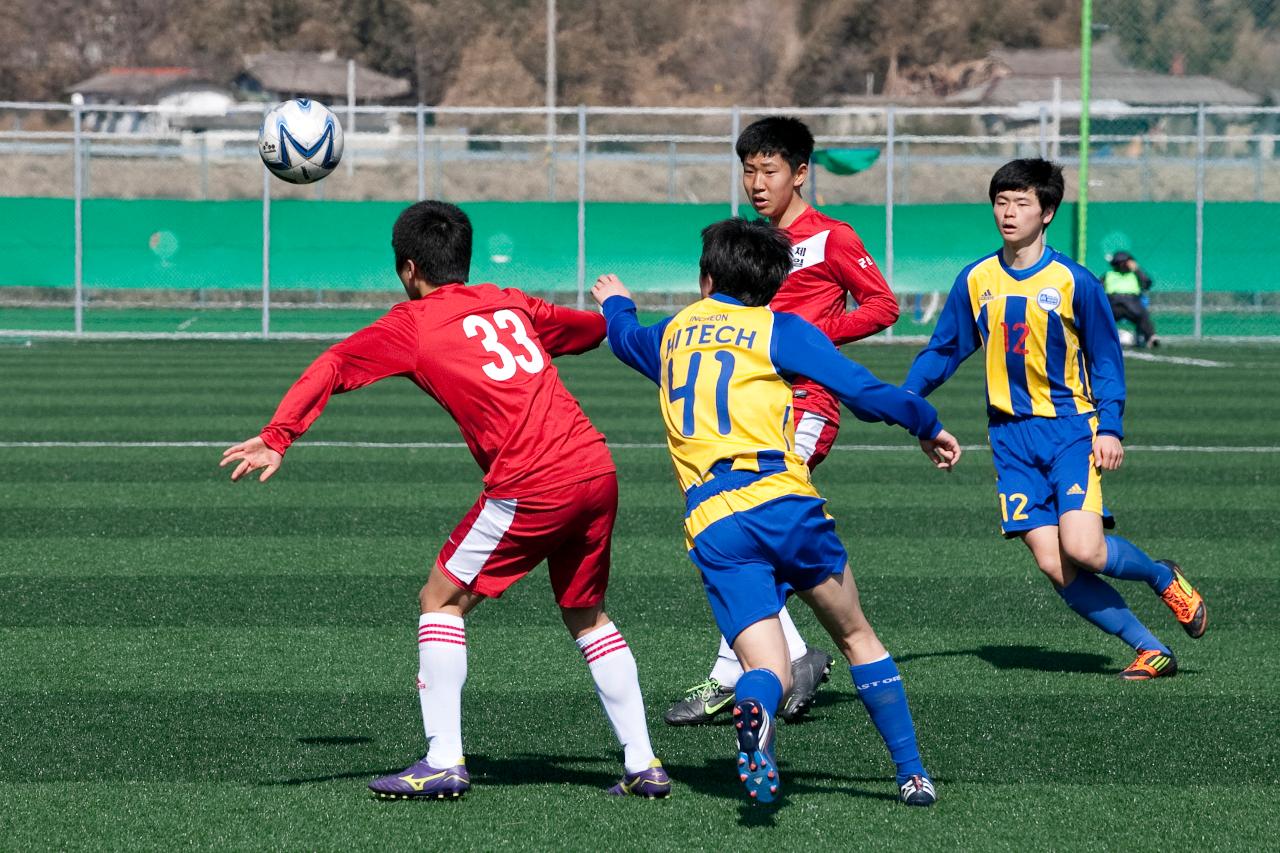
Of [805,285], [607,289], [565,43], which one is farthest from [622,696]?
[565,43]

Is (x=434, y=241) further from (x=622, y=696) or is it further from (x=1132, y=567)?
(x=1132, y=567)

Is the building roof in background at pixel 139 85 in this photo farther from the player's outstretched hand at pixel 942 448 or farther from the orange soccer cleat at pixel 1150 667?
the player's outstretched hand at pixel 942 448

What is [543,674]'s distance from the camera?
257 inches

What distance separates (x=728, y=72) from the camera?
7338 centimetres

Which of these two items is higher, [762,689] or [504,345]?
[504,345]

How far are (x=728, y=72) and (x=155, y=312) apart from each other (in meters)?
49.1

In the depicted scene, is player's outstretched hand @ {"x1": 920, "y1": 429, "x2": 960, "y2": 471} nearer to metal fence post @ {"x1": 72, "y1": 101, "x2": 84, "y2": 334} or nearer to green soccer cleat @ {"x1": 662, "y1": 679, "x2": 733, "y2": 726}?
green soccer cleat @ {"x1": 662, "y1": 679, "x2": 733, "y2": 726}

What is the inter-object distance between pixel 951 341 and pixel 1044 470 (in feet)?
1.91

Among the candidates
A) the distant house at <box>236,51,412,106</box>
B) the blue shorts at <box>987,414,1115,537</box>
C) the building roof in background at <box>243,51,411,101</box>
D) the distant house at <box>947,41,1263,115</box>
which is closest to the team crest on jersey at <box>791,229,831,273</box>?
the blue shorts at <box>987,414,1115,537</box>

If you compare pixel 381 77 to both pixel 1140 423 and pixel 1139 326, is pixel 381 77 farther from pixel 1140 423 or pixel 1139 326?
pixel 1140 423

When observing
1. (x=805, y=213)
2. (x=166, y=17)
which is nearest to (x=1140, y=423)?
(x=805, y=213)

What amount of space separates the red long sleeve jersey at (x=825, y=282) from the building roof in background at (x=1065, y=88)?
3016 cm

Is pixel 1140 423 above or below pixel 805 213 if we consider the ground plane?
below

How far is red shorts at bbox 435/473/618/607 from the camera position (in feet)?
16.2
